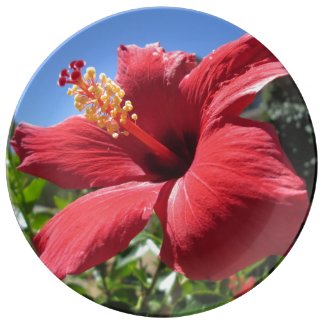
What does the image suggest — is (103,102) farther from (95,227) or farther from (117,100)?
(95,227)

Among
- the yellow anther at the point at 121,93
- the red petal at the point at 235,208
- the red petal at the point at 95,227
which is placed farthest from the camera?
the yellow anther at the point at 121,93

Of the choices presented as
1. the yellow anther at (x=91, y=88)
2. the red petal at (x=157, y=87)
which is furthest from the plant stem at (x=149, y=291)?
the yellow anther at (x=91, y=88)

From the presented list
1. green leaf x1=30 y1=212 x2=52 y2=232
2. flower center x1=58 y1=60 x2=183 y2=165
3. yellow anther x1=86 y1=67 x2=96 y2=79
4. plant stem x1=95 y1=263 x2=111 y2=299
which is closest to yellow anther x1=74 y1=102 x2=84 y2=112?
flower center x1=58 y1=60 x2=183 y2=165

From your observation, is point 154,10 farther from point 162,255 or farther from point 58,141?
point 162,255

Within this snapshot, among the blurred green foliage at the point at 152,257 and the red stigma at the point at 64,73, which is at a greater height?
the red stigma at the point at 64,73

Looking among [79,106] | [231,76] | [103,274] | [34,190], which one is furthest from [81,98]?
[103,274]

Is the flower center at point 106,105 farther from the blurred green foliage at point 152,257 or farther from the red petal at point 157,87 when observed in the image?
the blurred green foliage at point 152,257
